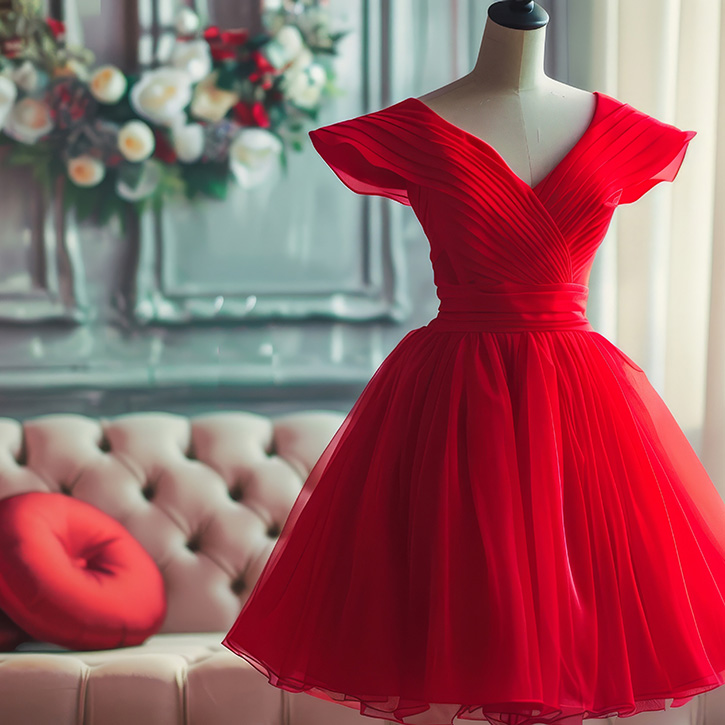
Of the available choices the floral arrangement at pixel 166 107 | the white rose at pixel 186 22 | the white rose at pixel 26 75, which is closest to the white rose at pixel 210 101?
the floral arrangement at pixel 166 107

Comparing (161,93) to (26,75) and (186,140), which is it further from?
(26,75)

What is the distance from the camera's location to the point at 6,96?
1.80 metres

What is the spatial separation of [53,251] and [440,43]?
1022 mm

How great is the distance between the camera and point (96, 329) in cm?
188

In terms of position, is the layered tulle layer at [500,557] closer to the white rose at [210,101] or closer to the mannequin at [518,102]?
the mannequin at [518,102]

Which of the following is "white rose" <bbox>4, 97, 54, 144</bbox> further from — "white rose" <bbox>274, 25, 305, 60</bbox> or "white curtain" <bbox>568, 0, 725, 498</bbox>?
"white curtain" <bbox>568, 0, 725, 498</bbox>

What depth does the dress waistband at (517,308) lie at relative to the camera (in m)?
0.90

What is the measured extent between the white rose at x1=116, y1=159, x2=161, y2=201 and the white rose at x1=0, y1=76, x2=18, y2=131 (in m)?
0.28

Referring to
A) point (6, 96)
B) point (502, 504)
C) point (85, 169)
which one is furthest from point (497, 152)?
point (6, 96)

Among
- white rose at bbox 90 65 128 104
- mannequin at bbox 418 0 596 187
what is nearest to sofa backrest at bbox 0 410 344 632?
white rose at bbox 90 65 128 104

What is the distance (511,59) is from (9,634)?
128 cm

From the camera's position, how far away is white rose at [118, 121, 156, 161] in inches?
71.7

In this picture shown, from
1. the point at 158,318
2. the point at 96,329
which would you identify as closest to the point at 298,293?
the point at 158,318

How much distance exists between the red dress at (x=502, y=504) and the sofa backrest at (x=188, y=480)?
2.37 feet
